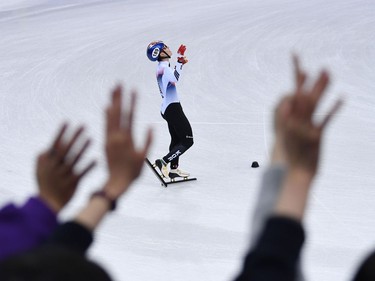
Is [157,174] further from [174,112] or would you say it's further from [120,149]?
[120,149]

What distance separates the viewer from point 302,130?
1511 millimetres

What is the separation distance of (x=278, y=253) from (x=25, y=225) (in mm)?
718

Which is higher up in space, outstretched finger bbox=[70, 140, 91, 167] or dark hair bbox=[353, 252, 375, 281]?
outstretched finger bbox=[70, 140, 91, 167]

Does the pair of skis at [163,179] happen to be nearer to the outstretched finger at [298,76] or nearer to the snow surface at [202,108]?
the snow surface at [202,108]

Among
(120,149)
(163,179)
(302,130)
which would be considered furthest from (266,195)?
(163,179)

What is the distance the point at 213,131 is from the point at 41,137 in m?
2.41

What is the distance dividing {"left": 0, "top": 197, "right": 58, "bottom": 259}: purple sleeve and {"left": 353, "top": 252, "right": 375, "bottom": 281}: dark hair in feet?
2.45

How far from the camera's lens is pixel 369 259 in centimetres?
147

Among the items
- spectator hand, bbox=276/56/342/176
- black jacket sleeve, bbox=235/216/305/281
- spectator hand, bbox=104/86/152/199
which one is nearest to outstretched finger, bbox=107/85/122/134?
spectator hand, bbox=104/86/152/199

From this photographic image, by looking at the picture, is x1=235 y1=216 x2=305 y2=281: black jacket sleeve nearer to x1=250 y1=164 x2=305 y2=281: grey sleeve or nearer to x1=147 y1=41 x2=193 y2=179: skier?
x1=250 y1=164 x2=305 y2=281: grey sleeve

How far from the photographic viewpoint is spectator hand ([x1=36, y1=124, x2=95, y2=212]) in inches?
76.7

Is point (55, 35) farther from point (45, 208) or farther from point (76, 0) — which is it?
point (45, 208)

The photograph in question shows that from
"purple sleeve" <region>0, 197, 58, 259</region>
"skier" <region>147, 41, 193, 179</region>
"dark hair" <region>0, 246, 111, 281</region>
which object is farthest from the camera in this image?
"skier" <region>147, 41, 193, 179</region>

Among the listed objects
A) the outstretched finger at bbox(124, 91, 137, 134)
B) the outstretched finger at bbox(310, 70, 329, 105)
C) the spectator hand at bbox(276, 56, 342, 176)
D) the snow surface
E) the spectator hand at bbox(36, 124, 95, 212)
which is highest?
the outstretched finger at bbox(310, 70, 329, 105)
